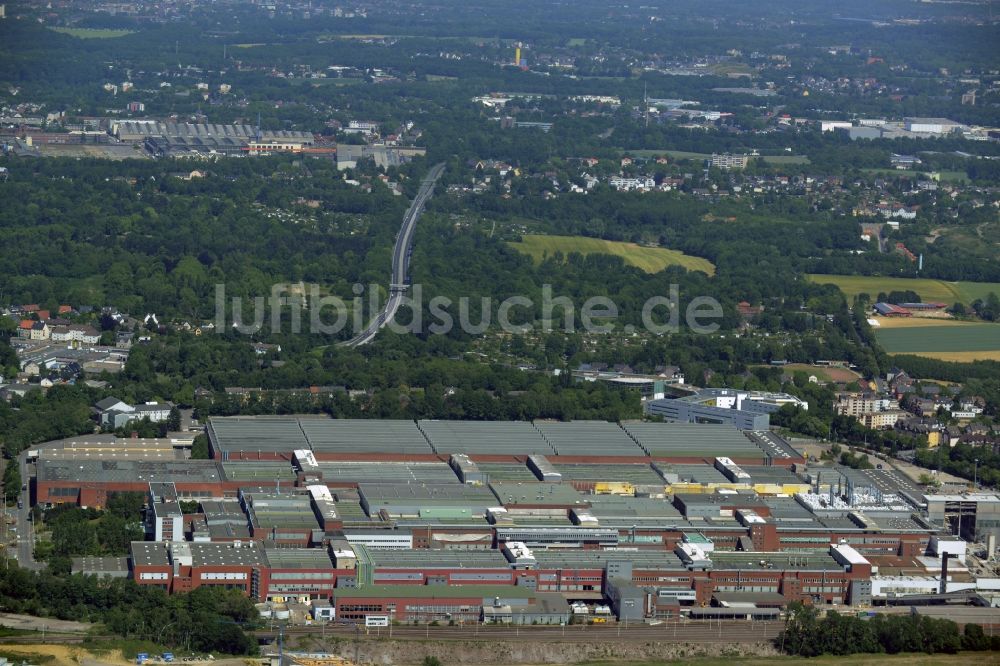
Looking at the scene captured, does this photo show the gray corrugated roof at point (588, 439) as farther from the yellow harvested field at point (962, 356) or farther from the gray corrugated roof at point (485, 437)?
the yellow harvested field at point (962, 356)

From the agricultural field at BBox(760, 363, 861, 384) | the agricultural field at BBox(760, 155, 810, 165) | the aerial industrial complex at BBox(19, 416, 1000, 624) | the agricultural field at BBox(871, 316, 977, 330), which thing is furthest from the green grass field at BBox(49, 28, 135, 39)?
the aerial industrial complex at BBox(19, 416, 1000, 624)

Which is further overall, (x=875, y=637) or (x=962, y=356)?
(x=962, y=356)

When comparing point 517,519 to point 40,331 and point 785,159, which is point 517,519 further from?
point 785,159

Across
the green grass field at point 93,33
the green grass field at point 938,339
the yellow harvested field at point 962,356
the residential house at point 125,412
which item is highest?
the residential house at point 125,412

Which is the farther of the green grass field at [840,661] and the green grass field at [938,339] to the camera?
the green grass field at [938,339]

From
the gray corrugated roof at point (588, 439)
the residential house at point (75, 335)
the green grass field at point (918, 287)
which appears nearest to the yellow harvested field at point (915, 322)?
the green grass field at point (918, 287)

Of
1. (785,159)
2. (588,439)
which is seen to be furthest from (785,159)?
(588,439)
